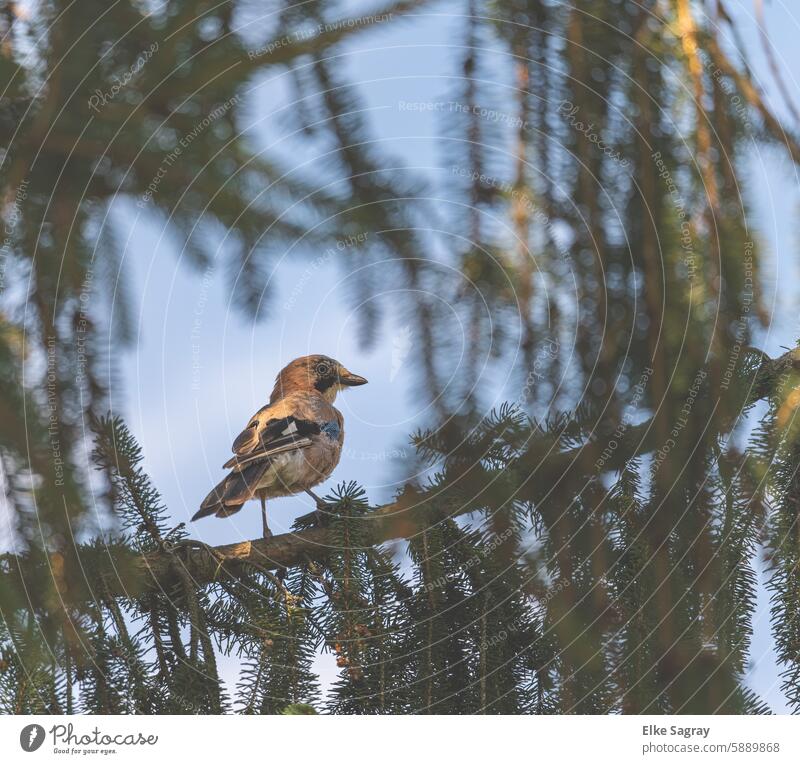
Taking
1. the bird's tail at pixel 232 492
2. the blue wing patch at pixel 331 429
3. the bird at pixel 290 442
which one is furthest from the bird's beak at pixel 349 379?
the bird's tail at pixel 232 492

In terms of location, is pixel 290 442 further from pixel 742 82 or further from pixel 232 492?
pixel 742 82

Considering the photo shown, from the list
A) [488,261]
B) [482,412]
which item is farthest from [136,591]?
[488,261]

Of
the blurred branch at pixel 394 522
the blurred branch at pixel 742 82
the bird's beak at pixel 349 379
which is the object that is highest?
the blurred branch at pixel 742 82

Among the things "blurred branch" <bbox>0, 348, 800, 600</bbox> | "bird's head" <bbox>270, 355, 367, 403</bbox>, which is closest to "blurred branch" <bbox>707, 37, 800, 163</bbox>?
"blurred branch" <bbox>0, 348, 800, 600</bbox>

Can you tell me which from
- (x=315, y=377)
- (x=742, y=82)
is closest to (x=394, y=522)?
(x=315, y=377)

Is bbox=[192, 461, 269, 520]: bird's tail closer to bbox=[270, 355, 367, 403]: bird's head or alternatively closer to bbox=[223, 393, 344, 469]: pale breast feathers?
bbox=[223, 393, 344, 469]: pale breast feathers

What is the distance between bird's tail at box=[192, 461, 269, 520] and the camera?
174 cm

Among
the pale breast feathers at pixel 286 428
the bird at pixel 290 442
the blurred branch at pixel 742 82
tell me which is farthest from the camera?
the pale breast feathers at pixel 286 428

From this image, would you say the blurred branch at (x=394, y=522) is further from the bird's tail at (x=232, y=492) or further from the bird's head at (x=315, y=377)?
the bird's head at (x=315, y=377)

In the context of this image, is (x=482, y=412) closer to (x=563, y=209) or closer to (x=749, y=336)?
(x=563, y=209)

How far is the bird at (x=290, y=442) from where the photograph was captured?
1.88 metres

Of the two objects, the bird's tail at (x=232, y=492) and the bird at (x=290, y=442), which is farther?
the bird at (x=290, y=442)

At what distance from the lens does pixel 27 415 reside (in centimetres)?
109

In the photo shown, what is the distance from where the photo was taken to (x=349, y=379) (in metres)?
2.30
